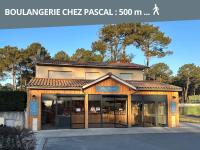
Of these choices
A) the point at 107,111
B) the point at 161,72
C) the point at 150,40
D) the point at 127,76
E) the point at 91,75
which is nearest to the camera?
the point at 107,111

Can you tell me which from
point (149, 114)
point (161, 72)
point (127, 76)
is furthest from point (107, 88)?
point (161, 72)

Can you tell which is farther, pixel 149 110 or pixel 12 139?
pixel 149 110

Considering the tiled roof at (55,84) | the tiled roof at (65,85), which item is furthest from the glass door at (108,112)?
the tiled roof at (55,84)

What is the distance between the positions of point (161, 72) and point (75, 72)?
177 ft

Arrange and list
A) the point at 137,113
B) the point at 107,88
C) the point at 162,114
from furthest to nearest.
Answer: the point at 162,114
the point at 137,113
the point at 107,88

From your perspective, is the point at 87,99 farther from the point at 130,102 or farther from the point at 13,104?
the point at 13,104

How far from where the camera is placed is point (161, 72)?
79312 mm

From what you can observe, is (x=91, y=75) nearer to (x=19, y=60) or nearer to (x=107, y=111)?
(x=107, y=111)

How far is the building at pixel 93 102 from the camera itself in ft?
76.3

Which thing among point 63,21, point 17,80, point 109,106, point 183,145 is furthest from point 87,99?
point 17,80

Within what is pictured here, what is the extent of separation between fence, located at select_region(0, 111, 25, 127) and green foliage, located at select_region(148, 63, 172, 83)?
5315 cm

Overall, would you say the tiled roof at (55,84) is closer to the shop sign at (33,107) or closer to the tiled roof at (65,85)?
the tiled roof at (65,85)

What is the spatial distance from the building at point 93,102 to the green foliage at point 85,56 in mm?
25072

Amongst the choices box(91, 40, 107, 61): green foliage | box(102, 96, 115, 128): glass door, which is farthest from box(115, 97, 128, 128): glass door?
box(91, 40, 107, 61): green foliage
